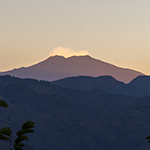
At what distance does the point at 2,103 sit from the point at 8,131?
216cm

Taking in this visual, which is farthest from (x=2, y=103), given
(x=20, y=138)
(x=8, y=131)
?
(x=20, y=138)

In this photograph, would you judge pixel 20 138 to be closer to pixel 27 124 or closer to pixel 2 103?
pixel 27 124

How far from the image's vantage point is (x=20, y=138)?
107 feet

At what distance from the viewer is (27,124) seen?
1244 inches

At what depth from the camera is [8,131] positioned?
2934 centimetres

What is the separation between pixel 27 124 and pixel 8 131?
8.36 feet

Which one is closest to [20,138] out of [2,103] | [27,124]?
[27,124]

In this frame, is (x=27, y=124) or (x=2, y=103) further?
(x=27, y=124)

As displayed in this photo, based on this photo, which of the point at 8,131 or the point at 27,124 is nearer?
the point at 8,131

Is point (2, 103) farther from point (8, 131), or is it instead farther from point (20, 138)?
point (20, 138)

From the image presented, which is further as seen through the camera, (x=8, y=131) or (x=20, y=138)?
(x=20, y=138)

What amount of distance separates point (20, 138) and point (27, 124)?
5.62 feet

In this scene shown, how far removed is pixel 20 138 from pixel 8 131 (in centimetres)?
338
